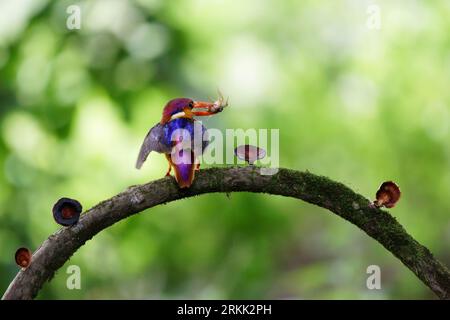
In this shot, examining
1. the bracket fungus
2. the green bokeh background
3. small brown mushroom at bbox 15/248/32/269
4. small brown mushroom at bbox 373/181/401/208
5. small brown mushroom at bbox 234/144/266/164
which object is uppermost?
the green bokeh background

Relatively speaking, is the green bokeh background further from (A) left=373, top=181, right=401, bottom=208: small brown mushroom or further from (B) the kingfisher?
(A) left=373, top=181, right=401, bottom=208: small brown mushroom

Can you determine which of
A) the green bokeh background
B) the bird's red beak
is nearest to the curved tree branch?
the bird's red beak

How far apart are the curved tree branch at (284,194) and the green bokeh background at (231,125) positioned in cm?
191

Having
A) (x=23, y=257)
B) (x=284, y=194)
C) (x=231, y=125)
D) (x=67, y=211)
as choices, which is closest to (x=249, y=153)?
(x=284, y=194)

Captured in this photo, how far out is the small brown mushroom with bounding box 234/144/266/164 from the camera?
160 centimetres

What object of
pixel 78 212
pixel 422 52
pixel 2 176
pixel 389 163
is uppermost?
pixel 422 52

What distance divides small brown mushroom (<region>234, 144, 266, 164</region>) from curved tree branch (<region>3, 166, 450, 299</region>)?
2 centimetres

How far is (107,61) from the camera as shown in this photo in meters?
3.67

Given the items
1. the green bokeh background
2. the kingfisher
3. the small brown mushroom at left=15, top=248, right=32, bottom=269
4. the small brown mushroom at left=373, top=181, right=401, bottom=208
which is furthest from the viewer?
the green bokeh background

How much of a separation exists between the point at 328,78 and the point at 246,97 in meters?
0.97

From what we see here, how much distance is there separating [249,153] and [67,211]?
1.32ft
